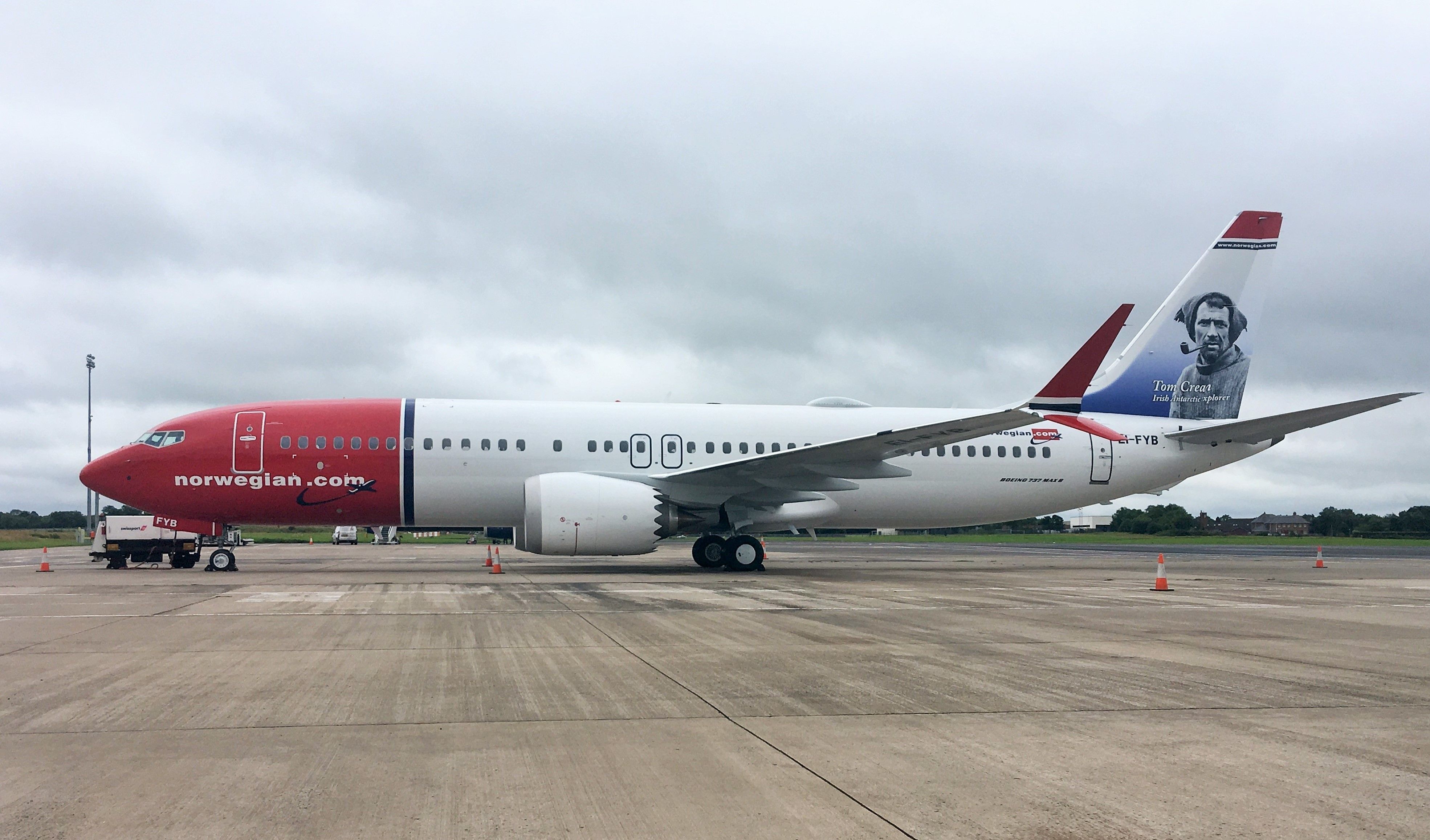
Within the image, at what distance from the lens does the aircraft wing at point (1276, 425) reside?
61.9ft

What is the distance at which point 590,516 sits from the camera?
19.1 m

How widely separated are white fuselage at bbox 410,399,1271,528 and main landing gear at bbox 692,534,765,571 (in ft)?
5.84

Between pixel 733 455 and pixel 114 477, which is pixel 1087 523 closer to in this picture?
pixel 733 455

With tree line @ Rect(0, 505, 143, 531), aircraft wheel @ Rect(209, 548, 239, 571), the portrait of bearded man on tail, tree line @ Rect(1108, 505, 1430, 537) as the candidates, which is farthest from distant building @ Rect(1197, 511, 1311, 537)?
tree line @ Rect(0, 505, 143, 531)

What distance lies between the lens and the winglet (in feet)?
60.2

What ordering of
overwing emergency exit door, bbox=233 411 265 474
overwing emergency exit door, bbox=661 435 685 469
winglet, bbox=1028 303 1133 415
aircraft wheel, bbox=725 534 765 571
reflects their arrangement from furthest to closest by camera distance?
overwing emergency exit door, bbox=661 435 685 469
aircraft wheel, bbox=725 534 765 571
overwing emergency exit door, bbox=233 411 265 474
winglet, bbox=1028 303 1133 415

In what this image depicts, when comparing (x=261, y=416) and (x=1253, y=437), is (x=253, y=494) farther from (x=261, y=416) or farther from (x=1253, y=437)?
(x=1253, y=437)

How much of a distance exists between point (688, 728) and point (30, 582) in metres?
16.4

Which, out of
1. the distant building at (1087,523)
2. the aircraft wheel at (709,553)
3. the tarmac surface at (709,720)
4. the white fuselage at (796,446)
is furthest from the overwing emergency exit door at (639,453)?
the distant building at (1087,523)

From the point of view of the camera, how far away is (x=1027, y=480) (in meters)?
23.4

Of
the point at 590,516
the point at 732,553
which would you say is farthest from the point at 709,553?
the point at 590,516

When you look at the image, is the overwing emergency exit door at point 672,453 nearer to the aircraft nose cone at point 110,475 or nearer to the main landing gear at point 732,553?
the main landing gear at point 732,553

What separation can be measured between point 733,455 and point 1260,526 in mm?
87268

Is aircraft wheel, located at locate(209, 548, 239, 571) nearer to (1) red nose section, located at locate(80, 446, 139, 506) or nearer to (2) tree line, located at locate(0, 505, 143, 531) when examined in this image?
(1) red nose section, located at locate(80, 446, 139, 506)
